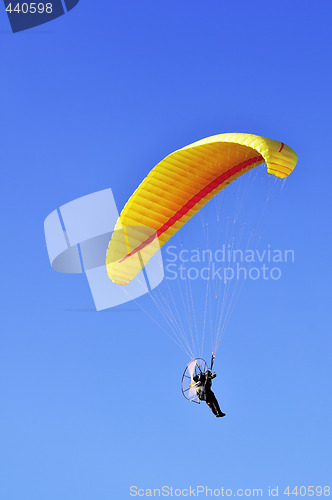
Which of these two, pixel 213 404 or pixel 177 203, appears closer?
pixel 213 404

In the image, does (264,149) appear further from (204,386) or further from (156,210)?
(204,386)

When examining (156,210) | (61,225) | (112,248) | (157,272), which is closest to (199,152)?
(156,210)

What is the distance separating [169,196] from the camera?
677 inches

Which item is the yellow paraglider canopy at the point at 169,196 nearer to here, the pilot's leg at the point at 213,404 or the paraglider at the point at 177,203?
the paraglider at the point at 177,203

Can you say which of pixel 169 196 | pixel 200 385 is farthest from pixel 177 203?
pixel 200 385

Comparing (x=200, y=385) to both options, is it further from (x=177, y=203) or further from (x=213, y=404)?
(x=177, y=203)

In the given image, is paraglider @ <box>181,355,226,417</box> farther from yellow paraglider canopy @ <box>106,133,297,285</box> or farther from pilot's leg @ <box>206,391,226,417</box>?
A: yellow paraglider canopy @ <box>106,133,297,285</box>

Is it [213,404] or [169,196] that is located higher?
[169,196]

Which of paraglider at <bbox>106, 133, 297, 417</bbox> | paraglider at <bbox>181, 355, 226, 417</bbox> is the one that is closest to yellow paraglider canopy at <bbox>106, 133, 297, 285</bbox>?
paraglider at <bbox>106, 133, 297, 417</bbox>

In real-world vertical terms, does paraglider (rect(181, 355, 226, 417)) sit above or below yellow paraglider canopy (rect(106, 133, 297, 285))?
below

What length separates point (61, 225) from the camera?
21.7 m

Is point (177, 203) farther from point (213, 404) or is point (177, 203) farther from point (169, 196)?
point (213, 404)

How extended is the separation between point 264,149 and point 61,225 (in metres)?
9.31

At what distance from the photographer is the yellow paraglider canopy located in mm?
16375
